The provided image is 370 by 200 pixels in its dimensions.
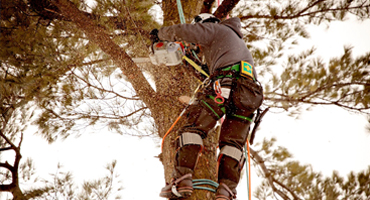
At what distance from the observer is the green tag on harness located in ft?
5.93

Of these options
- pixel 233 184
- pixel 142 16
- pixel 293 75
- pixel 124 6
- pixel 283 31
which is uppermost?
pixel 283 31

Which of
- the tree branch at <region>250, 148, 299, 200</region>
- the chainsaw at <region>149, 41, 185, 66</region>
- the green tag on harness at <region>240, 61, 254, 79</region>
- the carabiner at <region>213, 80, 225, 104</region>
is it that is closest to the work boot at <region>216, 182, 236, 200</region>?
the carabiner at <region>213, 80, 225, 104</region>

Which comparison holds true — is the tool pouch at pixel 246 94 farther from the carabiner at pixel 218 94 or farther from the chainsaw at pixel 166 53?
the chainsaw at pixel 166 53

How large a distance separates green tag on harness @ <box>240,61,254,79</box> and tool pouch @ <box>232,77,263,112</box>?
4 centimetres

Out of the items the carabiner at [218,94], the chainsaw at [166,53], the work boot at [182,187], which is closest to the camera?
the work boot at [182,187]

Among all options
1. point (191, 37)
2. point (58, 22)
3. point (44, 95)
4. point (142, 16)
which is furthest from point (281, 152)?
point (58, 22)

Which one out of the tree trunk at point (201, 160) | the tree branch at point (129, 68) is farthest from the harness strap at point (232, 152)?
the tree branch at point (129, 68)

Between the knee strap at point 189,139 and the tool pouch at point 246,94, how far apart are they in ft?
1.15

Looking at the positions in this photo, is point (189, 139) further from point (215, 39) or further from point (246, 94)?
point (215, 39)

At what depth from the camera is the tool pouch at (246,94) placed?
1.73 m

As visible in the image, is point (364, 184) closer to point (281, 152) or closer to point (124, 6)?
point (281, 152)

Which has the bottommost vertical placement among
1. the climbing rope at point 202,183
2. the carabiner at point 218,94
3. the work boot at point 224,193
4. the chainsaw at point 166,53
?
the work boot at point 224,193

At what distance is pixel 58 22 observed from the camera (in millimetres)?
3053

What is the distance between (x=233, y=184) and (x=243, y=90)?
59 cm
